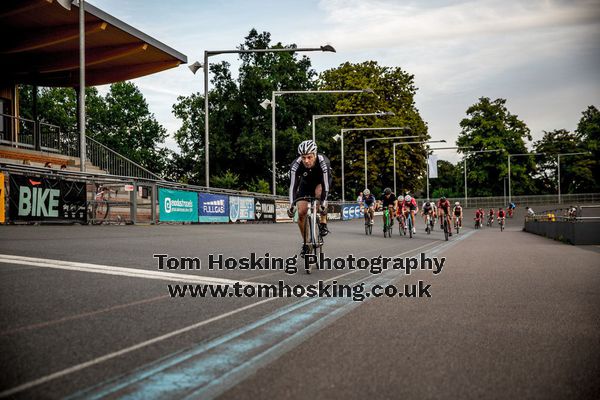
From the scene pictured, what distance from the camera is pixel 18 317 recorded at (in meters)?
4.62

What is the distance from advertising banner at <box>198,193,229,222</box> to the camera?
25406 mm

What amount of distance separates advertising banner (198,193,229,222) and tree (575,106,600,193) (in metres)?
83.9

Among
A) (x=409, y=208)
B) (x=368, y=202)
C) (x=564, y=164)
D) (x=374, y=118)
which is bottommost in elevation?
(x=409, y=208)

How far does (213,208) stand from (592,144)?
85433 millimetres

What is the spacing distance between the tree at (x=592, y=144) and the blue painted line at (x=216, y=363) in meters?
101

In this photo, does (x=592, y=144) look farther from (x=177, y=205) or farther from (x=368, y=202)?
(x=177, y=205)

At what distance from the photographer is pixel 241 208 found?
1166 inches

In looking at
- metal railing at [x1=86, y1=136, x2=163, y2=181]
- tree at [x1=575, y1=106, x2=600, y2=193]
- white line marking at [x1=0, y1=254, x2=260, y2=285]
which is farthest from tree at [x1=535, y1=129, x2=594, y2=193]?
white line marking at [x1=0, y1=254, x2=260, y2=285]

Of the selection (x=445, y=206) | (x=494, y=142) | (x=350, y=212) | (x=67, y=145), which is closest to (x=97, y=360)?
(x=445, y=206)

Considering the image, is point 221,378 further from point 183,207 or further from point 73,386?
point 183,207

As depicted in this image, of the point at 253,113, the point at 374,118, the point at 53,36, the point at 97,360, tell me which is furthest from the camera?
the point at 374,118

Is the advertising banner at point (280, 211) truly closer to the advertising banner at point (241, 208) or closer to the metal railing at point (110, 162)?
the advertising banner at point (241, 208)

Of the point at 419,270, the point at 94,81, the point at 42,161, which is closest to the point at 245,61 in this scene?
the point at 94,81

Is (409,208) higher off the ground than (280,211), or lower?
higher
